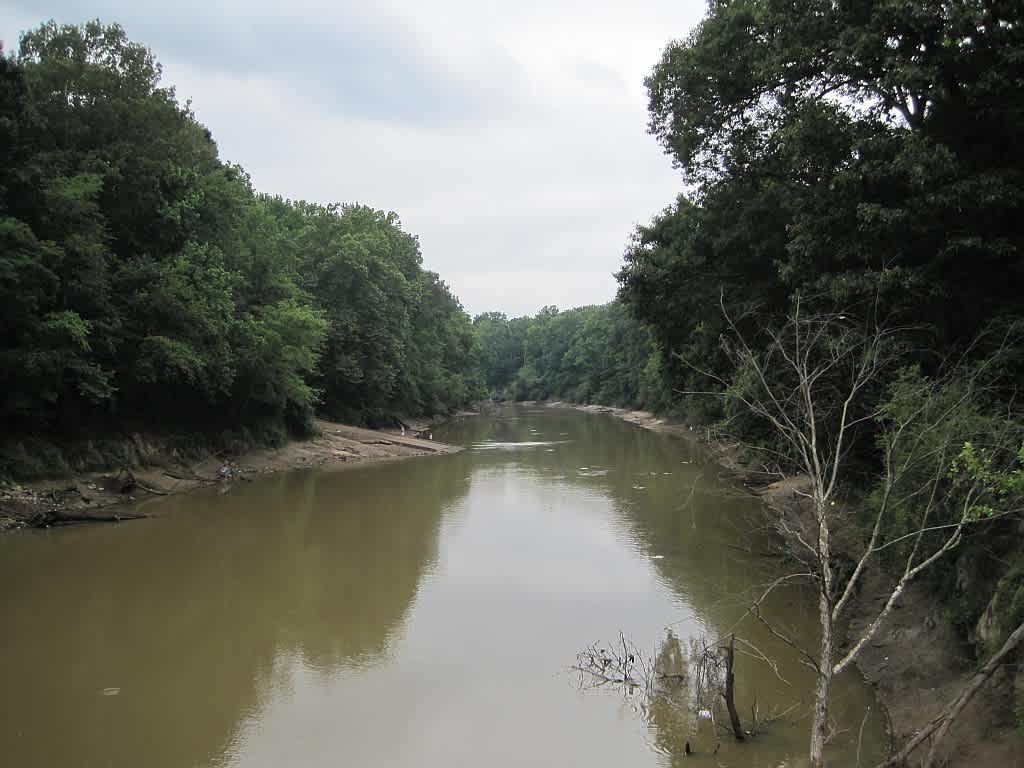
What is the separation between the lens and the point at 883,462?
10.5 metres

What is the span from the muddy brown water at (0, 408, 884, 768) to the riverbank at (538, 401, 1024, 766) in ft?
1.42

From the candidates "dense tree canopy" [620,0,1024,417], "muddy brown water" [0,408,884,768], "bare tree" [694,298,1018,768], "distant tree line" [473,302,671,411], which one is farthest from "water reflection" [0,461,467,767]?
"distant tree line" [473,302,671,411]

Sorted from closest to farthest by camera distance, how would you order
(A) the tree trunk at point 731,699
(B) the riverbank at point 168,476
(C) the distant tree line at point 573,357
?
1. (A) the tree trunk at point 731,699
2. (B) the riverbank at point 168,476
3. (C) the distant tree line at point 573,357

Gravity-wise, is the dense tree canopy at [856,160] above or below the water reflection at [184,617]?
above

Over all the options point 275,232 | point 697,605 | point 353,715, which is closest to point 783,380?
point 697,605

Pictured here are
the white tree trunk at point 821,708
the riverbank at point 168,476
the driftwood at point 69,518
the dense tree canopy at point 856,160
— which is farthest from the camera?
the riverbank at point 168,476

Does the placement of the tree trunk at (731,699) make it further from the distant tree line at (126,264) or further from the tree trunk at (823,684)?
the distant tree line at (126,264)

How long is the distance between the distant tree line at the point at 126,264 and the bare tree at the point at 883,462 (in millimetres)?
17964

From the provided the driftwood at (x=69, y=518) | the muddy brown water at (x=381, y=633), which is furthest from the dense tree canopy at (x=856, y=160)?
the driftwood at (x=69, y=518)

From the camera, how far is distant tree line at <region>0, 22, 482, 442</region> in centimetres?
1992

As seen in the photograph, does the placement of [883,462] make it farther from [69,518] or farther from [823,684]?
[69,518]

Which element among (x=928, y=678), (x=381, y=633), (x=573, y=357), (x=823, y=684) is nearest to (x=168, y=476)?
(x=381, y=633)

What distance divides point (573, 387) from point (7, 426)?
79.0 m

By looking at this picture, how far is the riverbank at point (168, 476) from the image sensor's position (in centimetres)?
1930
